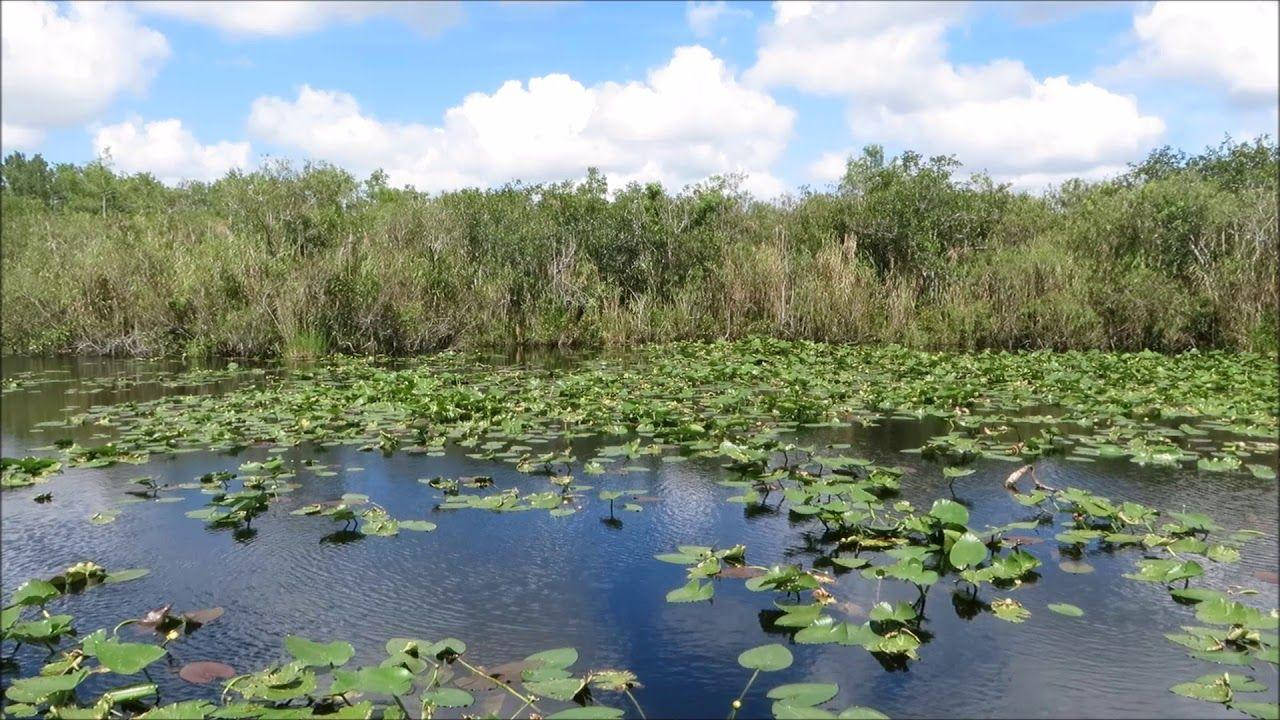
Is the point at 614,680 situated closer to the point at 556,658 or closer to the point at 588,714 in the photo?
the point at 556,658

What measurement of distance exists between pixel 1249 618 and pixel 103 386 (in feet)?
37.9

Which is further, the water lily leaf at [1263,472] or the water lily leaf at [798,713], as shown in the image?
the water lily leaf at [1263,472]

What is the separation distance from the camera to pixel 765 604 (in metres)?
3.72

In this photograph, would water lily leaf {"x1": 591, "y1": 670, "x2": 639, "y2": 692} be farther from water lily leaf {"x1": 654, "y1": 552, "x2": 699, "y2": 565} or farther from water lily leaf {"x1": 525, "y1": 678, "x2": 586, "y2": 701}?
water lily leaf {"x1": 654, "y1": 552, "x2": 699, "y2": 565}

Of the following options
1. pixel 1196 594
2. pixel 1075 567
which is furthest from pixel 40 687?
pixel 1196 594

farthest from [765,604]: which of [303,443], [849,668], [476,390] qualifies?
[476,390]

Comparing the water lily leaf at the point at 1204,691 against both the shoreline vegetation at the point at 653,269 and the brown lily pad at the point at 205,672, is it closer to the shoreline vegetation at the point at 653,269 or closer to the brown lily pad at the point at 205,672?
the brown lily pad at the point at 205,672

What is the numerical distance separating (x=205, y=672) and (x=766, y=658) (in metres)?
2.07

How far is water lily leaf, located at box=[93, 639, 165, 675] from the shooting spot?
2.84 m

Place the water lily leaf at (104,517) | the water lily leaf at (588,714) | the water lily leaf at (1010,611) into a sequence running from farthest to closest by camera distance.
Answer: the water lily leaf at (104,517)
the water lily leaf at (1010,611)
the water lily leaf at (588,714)

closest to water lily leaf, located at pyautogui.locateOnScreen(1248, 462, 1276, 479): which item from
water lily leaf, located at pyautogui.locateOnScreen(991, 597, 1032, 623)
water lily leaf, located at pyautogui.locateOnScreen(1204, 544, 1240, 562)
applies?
water lily leaf, located at pyautogui.locateOnScreen(1204, 544, 1240, 562)

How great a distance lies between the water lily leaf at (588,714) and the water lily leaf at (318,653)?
830mm

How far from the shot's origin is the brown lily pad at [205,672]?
3.03 m

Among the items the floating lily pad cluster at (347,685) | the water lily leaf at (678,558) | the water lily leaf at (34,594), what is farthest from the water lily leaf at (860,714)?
the water lily leaf at (34,594)
